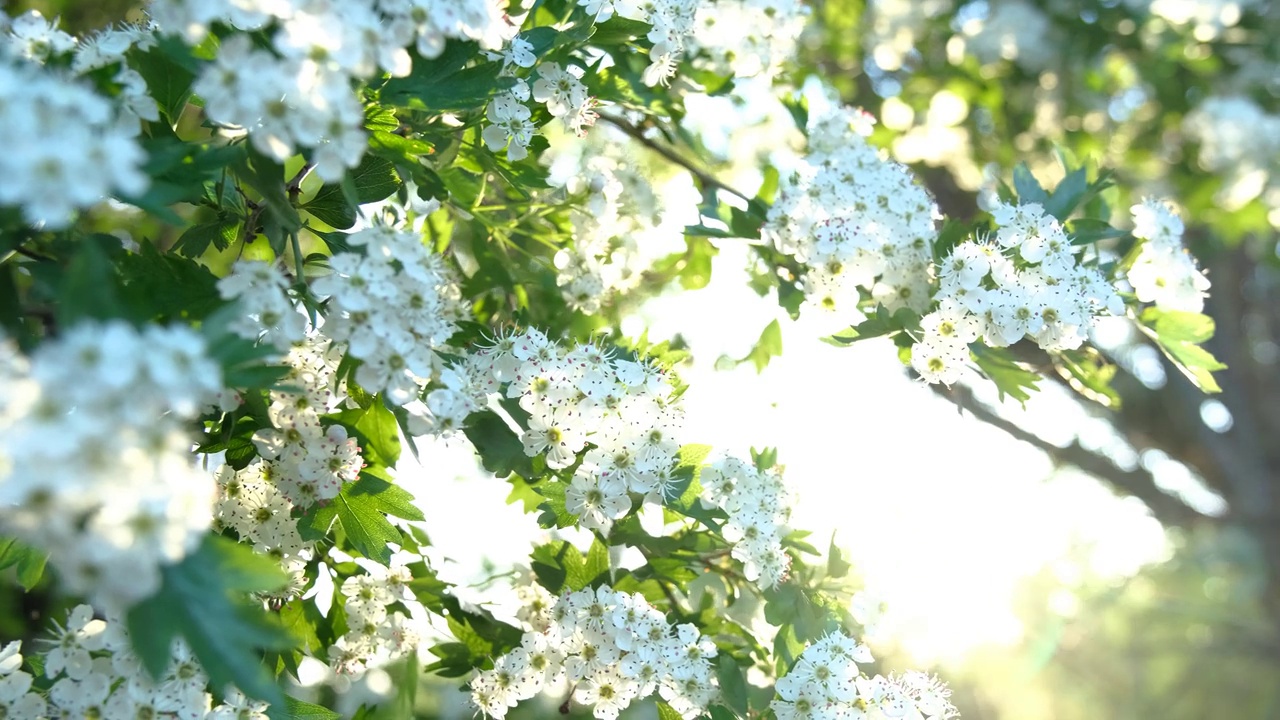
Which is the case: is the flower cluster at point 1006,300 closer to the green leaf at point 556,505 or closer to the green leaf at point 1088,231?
the green leaf at point 1088,231

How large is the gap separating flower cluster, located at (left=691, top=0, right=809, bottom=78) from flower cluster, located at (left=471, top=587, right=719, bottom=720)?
1080 mm

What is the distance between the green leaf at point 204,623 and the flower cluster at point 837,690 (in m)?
0.86

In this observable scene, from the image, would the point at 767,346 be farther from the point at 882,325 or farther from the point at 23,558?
the point at 23,558

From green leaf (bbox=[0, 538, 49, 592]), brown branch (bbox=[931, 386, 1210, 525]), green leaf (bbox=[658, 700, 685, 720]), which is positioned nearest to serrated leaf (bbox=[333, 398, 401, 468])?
green leaf (bbox=[0, 538, 49, 592])

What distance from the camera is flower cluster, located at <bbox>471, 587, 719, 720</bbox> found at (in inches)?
59.7

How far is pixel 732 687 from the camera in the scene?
5.03ft

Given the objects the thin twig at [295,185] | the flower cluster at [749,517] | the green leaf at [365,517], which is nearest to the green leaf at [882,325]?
the flower cluster at [749,517]

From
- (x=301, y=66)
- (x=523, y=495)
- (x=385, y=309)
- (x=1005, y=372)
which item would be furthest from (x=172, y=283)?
(x=1005, y=372)

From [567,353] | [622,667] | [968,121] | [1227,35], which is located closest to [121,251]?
[567,353]

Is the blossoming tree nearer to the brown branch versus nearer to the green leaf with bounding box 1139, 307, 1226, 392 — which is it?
the green leaf with bounding box 1139, 307, 1226, 392

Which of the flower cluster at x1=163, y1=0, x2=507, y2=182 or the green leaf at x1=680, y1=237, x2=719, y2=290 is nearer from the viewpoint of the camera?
the flower cluster at x1=163, y1=0, x2=507, y2=182

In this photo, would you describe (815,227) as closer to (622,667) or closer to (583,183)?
(583,183)

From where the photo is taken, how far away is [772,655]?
1688 mm

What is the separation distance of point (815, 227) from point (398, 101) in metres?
0.74
